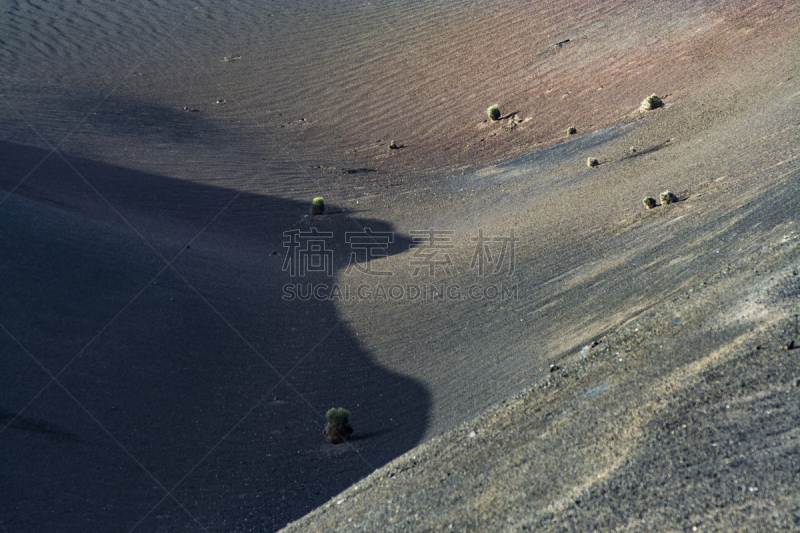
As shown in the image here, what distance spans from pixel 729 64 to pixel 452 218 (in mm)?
11742

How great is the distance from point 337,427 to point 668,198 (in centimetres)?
917

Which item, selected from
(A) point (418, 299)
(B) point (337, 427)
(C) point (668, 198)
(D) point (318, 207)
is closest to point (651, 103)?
(C) point (668, 198)

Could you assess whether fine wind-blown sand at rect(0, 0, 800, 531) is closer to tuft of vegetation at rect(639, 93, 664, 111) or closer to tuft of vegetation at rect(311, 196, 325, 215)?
tuft of vegetation at rect(311, 196, 325, 215)

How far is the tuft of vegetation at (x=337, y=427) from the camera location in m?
8.88

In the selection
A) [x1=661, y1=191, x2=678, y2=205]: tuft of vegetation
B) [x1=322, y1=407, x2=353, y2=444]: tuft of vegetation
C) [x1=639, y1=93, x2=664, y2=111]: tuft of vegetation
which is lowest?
[x1=322, y1=407, x2=353, y2=444]: tuft of vegetation

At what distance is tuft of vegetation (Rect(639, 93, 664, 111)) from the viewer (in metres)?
19.6

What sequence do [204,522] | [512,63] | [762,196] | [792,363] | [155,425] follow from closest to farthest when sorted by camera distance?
[792,363], [204,522], [155,425], [762,196], [512,63]

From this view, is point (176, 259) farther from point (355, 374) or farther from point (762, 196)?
point (762, 196)

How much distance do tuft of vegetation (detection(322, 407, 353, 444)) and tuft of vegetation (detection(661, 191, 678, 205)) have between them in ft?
29.1

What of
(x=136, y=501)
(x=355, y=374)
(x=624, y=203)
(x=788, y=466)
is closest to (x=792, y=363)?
(x=788, y=466)

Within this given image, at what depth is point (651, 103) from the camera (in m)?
19.6

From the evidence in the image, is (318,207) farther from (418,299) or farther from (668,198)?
(668,198)

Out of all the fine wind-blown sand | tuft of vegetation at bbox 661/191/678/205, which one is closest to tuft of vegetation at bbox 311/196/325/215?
the fine wind-blown sand

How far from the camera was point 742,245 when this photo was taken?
9.86m
